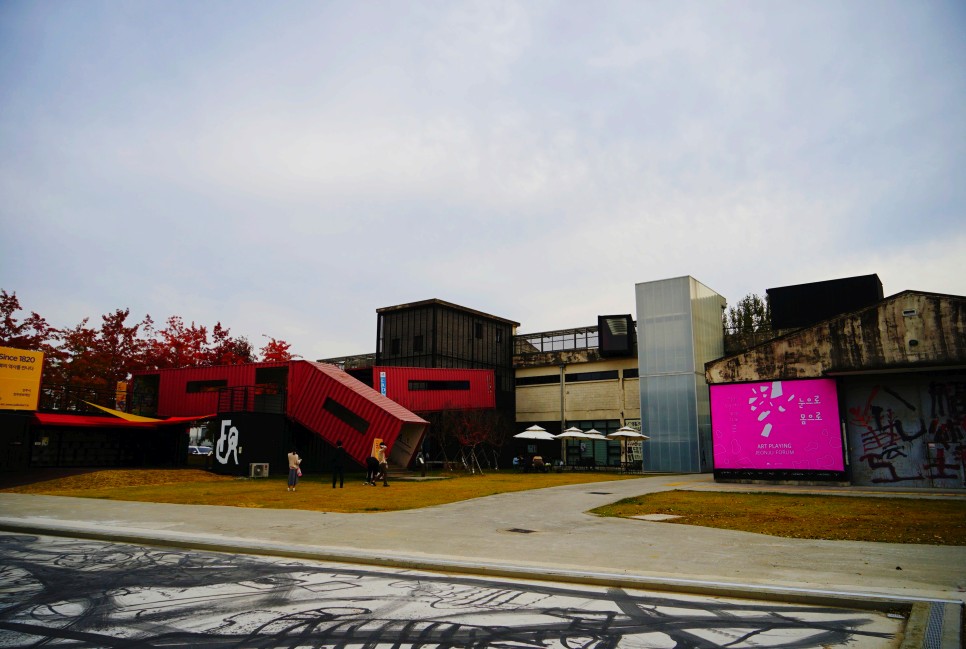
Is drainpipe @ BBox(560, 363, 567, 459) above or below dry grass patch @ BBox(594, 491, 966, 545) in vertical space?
above

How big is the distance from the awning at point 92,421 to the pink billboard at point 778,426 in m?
23.6

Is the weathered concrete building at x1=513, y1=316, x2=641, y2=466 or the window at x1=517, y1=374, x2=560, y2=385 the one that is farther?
the window at x1=517, y1=374, x2=560, y2=385

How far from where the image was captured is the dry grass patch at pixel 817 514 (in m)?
10.6

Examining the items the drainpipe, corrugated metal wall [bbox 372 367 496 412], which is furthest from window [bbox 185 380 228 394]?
the drainpipe

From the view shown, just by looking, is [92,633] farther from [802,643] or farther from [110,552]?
[802,643]

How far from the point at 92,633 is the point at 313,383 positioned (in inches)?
980

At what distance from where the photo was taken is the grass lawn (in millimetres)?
11270

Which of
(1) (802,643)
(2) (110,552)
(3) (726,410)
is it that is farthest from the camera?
(3) (726,410)

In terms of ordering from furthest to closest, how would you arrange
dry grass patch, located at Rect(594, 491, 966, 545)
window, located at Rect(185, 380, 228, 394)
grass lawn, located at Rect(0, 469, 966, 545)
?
window, located at Rect(185, 380, 228, 394) < grass lawn, located at Rect(0, 469, 966, 545) < dry grass patch, located at Rect(594, 491, 966, 545)

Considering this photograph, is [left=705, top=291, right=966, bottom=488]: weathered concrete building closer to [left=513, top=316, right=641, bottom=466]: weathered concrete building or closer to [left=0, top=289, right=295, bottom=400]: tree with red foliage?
[left=513, top=316, right=641, bottom=466]: weathered concrete building

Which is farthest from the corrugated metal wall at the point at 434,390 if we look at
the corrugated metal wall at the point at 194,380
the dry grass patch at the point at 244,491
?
the dry grass patch at the point at 244,491

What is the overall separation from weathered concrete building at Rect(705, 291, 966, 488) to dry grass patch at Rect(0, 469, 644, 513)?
1222cm

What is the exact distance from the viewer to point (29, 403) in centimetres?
2738

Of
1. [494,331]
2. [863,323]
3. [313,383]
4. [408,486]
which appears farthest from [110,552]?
[494,331]
